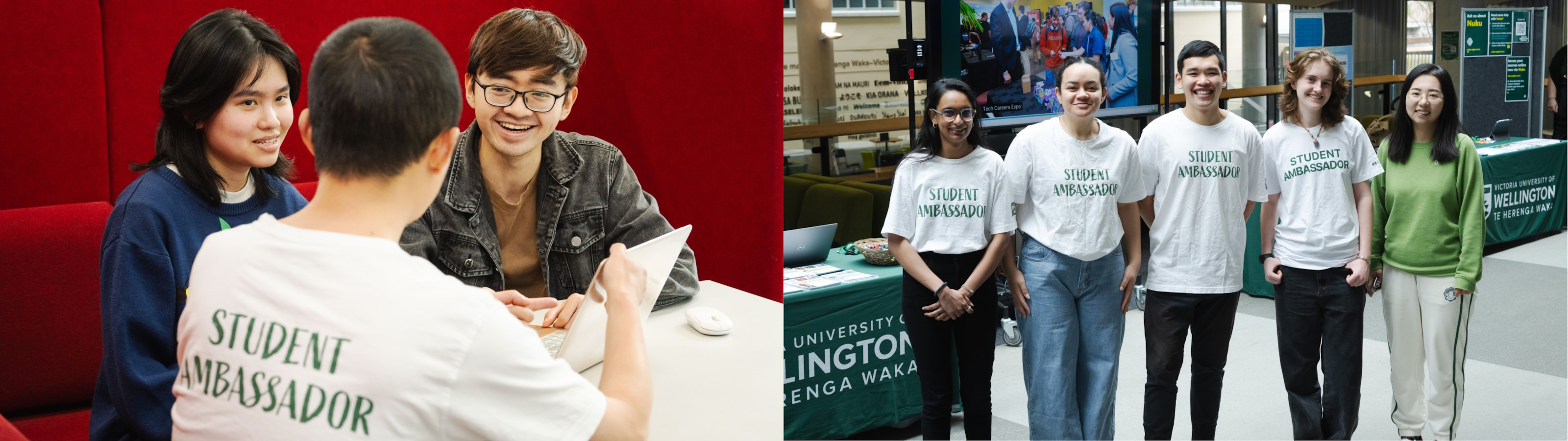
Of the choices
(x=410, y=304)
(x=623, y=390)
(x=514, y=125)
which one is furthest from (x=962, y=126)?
(x=410, y=304)

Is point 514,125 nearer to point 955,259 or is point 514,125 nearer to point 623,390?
point 623,390

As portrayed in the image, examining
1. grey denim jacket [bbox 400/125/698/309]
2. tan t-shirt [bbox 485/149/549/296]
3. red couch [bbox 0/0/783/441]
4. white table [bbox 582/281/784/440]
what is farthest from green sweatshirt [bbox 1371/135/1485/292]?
tan t-shirt [bbox 485/149/549/296]

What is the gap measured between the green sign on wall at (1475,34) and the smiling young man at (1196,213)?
1.22 meters

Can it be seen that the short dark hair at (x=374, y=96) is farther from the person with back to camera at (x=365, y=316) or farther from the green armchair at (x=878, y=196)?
the green armchair at (x=878, y=196)

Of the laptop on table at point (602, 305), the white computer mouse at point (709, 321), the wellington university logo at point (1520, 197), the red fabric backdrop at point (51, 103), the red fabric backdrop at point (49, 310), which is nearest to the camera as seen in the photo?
the laptop on table at point (602, 305)

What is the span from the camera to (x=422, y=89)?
2.81 feet

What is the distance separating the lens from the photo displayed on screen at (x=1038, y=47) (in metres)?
2.62

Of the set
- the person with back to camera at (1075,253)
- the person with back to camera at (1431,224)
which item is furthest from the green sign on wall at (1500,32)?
the person with back to camera at (1075,253)

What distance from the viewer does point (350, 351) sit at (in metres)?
0.79

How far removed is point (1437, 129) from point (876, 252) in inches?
66.4

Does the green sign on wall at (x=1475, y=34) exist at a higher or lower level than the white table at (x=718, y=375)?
higher

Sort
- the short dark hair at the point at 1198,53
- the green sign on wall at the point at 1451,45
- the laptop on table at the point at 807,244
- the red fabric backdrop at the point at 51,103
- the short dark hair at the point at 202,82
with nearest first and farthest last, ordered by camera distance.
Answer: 1. the short dark hair at the point at 202,82
2. the red fabric backdrop at the point at 51,103
3. the short dark hair at the point at 1198,53
4. the laptop on table at the point at 807,244
5. the green sign on wall at the point at 1451,45

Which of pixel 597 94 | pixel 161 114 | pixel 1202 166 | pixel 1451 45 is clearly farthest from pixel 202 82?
pixel 1451 45

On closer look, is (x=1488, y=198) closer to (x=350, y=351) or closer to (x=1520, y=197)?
(x=1520, y=197)
